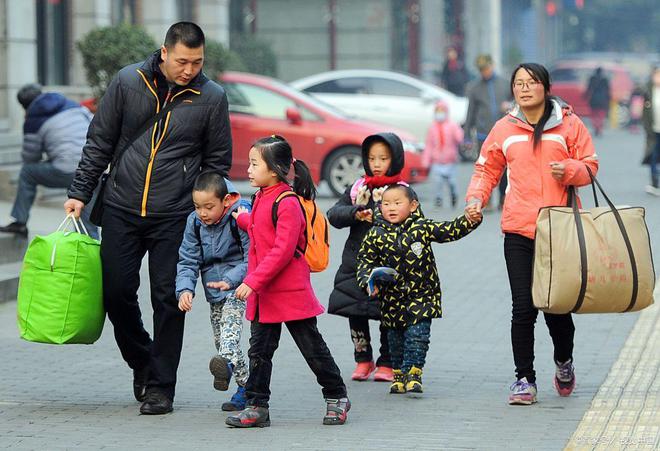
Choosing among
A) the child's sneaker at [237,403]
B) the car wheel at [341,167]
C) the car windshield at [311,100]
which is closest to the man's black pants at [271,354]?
the child's sneaker at [237,403]

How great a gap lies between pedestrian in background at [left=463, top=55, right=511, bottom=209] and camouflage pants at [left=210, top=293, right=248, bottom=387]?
1062 cm

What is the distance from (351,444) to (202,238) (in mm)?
1213

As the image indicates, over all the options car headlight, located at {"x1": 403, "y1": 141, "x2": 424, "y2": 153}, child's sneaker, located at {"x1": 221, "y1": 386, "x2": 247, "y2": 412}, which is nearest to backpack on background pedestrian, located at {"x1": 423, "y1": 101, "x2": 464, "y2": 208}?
car headlight, located at {"x1": 403, "y1": 141, "x2": 424, "y2": 153}

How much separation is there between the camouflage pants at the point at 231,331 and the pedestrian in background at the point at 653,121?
1251cm

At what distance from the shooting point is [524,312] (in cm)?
732

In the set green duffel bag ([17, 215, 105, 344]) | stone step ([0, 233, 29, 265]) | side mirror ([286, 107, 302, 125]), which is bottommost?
stone step ([0, 233, 29, 265])

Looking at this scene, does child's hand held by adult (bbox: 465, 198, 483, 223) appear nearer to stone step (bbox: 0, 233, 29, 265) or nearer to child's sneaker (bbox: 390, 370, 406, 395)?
child's sneaker (bbox: 390, 370, 406, 395)

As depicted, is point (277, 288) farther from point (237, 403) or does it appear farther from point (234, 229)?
point (237, 403)

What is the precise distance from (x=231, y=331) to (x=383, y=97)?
694 inches

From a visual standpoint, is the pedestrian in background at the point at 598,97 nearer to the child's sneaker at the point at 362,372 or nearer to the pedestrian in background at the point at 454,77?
the pedestrian in background at the point at 454,77

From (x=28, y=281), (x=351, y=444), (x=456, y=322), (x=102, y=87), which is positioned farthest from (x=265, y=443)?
(x=102, y=87)

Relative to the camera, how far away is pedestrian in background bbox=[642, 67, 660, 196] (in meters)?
18.8

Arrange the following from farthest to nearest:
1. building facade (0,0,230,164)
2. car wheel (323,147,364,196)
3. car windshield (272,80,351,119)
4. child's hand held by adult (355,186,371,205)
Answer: car windshield (272,80,351,119), car wheel (323,147,364,196), building facade (0,0,230,164), child's hand held by adult (355,186,371,205)

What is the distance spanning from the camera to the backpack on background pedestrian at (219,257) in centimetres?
692
